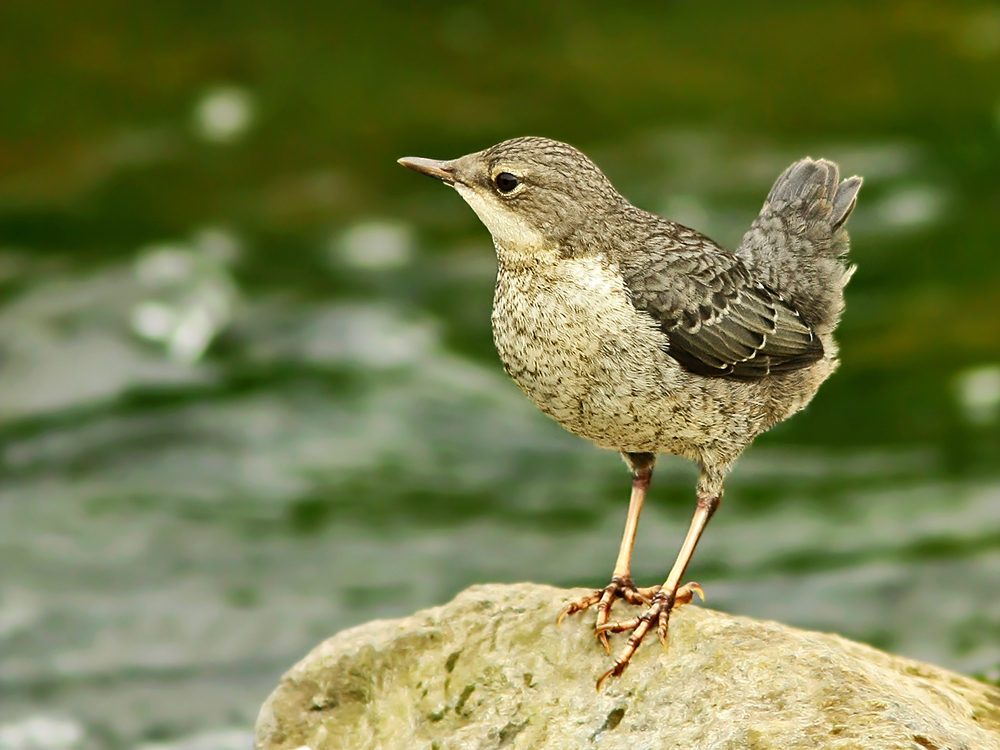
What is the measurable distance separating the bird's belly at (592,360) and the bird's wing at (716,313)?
113 mm

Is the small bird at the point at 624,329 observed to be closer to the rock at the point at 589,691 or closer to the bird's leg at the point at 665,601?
the bird's leg at the point at 665,601

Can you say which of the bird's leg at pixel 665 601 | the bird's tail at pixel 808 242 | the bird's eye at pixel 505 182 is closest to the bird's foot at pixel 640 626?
the bird's leg at pixel 665 601

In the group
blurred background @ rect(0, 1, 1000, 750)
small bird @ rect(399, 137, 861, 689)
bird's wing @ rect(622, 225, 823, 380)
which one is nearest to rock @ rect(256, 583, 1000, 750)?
small bird @ rect(399, 137, 861, 689)

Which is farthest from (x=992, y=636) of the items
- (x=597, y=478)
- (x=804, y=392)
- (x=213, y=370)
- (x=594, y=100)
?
(x=594, y=100)

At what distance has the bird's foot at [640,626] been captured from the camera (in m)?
4.56

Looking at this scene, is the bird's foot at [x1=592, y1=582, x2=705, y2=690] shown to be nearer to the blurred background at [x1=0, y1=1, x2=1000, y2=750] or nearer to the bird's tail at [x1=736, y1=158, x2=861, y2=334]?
the bird's tail at [x1=736, y1=158, x2=861, y2=334]

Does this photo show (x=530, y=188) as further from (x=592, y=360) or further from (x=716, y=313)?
(x=716, y=313)

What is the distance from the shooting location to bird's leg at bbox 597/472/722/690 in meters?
4.58

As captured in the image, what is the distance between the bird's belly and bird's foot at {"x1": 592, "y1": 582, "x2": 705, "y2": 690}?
0.57 m

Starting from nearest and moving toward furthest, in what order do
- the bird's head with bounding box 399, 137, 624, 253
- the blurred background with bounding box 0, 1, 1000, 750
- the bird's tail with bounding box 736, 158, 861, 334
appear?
the bird's head with bounding box 399, 137, 624, 253 → the bird's tail with bounding box 736, 158, 861, 334 → the blurred background with bounding box 0, 1, 1000, 750

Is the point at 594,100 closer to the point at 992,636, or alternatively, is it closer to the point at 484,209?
the point at 992,636

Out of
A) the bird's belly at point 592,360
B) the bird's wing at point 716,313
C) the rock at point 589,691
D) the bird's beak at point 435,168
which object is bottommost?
the rock at point 589,691

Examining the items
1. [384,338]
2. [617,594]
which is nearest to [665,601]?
[617,594]

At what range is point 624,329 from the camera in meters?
4.66
